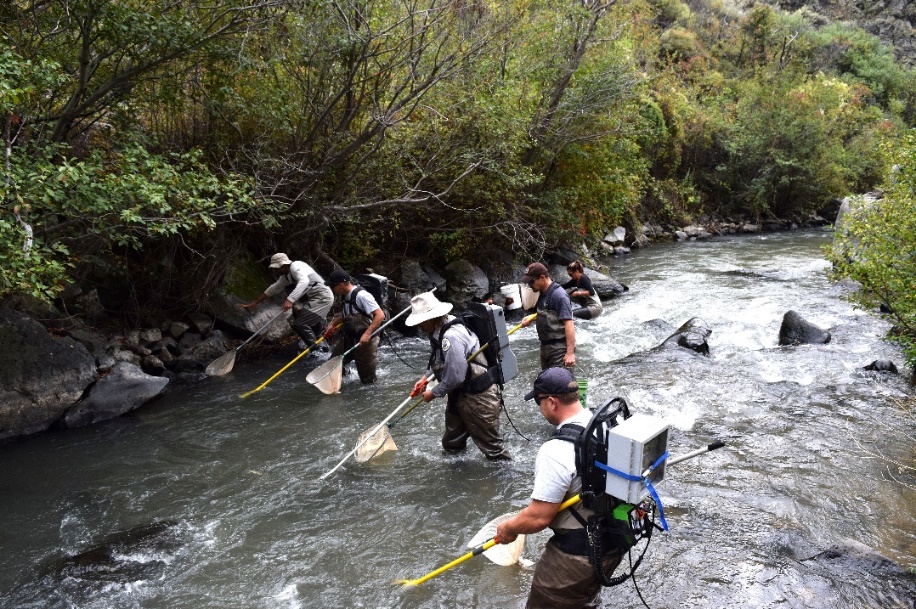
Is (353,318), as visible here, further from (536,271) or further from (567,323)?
(567,323)

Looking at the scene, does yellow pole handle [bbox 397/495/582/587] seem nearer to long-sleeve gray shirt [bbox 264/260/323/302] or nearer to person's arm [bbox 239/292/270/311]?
long-sleeve gray shirt [bbox 264/260/323/302]

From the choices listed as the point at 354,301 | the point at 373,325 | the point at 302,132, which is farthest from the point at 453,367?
the point at 302,132

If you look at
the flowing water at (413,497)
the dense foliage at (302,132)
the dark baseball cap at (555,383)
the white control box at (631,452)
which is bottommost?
the flowing water at (413,497)

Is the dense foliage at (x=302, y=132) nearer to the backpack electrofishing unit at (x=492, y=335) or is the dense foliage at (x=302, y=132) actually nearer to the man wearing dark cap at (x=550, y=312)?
the backpack electrofishing unit at (x=492, y=335)

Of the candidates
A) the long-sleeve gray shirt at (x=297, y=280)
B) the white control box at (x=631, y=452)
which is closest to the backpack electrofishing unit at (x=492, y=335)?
the white control box at (x=631, y=452)

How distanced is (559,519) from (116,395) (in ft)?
23.1

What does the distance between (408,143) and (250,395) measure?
5.57 m

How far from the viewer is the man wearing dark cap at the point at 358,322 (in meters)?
8.70

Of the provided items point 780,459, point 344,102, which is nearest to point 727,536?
point 780,459

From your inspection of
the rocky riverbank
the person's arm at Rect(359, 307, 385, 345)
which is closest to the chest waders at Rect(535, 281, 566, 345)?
the person's arm at Rect(359, 307, 385, 345)

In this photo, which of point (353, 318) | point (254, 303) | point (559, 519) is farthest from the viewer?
point (254, 303)

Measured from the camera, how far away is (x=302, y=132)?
35.6 feet

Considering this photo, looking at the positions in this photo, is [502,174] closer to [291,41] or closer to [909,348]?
[291,41]

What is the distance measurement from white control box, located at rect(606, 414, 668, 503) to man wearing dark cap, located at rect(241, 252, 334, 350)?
298 inches
